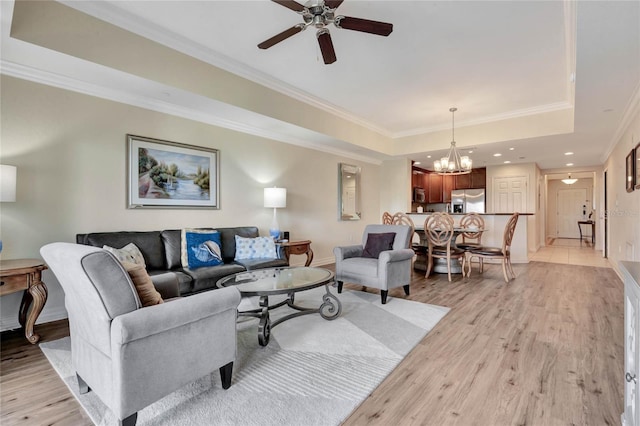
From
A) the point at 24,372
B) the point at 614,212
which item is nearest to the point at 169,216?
the point at 24,372

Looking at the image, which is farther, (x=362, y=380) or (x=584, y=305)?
(x=584, y=305)

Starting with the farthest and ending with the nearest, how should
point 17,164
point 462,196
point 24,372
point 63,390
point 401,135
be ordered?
point 462,196 < point 401,135 < point 17,164 < point 24,372 < point 63,390

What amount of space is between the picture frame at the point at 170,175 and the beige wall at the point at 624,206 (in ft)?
17.1

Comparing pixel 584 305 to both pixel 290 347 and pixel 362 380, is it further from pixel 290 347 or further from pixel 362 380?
pixel 290 347

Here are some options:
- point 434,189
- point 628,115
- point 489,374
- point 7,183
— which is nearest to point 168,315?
point 489,374

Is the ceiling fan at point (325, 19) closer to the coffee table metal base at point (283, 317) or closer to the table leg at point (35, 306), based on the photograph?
the coffee table metal base at point (283, 317)

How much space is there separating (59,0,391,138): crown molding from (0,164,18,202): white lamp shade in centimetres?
143

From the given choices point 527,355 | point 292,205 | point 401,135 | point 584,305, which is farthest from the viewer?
point 401,135

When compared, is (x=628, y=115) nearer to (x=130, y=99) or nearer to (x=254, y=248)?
(x=254, y=248)

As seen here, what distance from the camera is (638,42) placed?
2.33 meters

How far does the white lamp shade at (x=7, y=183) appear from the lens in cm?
240

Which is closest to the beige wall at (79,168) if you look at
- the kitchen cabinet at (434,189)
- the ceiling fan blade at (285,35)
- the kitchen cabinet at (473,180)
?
the ceiling fan blade at (285,35)

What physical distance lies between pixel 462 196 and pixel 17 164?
353 inches

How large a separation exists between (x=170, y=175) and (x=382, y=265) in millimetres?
2791
